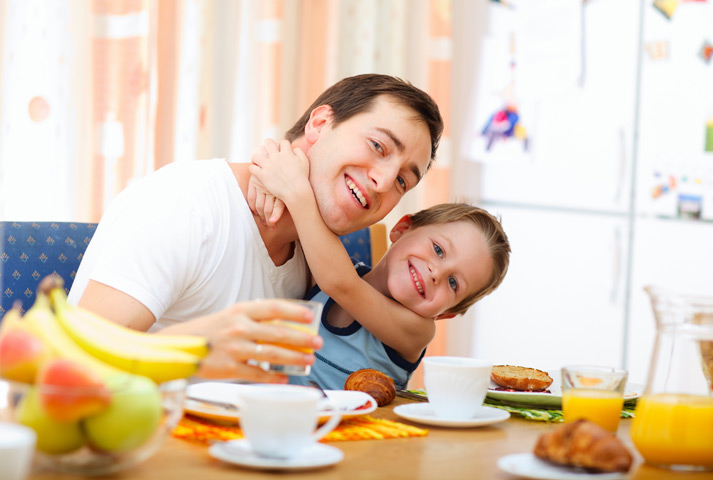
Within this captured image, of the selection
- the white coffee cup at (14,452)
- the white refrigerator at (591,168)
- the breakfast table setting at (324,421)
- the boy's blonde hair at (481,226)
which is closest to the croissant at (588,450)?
the breakfast table setting at (324,421)

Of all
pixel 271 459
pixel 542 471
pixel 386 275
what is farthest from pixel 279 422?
pixel 386 275

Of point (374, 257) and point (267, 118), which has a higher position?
point (267, 118)

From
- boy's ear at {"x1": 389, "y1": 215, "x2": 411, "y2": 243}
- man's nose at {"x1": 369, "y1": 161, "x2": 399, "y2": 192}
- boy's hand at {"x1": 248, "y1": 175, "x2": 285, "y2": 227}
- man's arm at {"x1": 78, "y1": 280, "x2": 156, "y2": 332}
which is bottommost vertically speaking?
man's arm at {"x1": 78, "y1": 280, "x2": 156, "y2": 332}

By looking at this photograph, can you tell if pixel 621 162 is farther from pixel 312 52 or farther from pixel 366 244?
pixel 366 244

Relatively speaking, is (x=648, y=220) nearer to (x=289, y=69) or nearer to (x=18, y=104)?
Answer: (x=289, y=69)

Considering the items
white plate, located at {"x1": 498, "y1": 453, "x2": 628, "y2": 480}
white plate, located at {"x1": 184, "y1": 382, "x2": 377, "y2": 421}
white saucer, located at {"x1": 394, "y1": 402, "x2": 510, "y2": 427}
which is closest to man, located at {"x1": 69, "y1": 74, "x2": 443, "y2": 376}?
white plate, located at {"x1": 184, "y1": 382, "x2": 377, "y2": 421}

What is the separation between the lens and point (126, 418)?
0.71 meters

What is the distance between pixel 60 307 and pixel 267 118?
2.16 meters

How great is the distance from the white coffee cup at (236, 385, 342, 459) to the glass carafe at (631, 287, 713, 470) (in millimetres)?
362

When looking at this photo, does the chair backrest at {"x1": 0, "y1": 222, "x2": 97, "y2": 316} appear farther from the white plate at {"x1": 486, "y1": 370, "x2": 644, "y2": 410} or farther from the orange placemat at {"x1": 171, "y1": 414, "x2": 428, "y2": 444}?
the white plate at {"x1": 486, "y1": 370, "x2": 644, "y2": 410}

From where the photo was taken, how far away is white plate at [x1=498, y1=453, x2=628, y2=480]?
0.83 meters

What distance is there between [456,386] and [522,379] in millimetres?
256

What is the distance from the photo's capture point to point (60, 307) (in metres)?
0.81

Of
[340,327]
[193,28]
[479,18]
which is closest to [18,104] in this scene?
A: [193,28]
